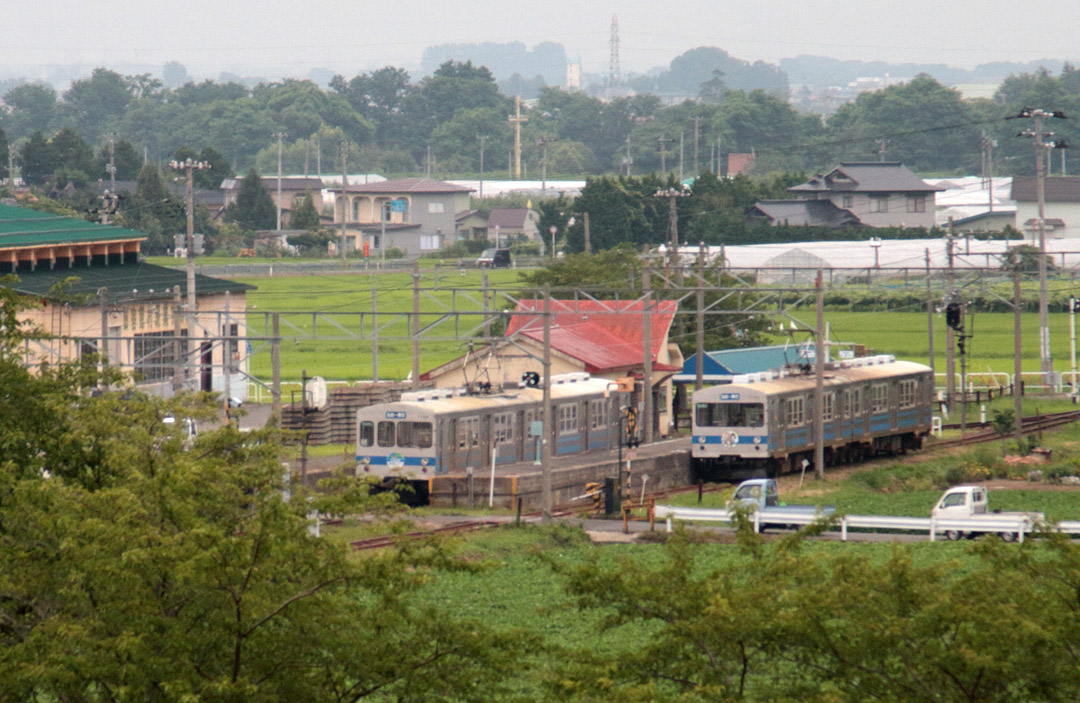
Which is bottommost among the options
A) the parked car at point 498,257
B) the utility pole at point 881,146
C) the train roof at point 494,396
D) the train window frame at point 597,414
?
the train window frame at point 597,414

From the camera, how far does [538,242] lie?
106m

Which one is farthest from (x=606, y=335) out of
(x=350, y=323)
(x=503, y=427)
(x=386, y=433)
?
(x=350, y=323)

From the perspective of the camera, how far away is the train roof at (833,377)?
3369 cm

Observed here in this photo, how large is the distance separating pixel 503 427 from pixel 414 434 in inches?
100

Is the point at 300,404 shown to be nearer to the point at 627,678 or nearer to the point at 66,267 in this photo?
the point at 66,267

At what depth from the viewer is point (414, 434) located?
3070cm

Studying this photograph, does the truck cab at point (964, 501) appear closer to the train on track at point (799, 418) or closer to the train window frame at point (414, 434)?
the train on track at point (799, 418)

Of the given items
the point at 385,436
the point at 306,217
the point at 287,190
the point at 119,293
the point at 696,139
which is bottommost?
the point at 385,436

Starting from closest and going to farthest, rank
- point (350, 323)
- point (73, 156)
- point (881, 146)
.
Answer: point (350, 323)
point (73, 156)
point (881, 146)

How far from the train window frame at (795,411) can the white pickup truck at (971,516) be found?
631 centimetres

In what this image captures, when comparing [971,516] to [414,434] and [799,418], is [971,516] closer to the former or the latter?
[799,418]

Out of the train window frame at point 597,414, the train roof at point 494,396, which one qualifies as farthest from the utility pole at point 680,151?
the train roof at point 494,396

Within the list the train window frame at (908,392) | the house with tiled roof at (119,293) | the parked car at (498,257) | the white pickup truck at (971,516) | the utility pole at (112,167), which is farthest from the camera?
the utility pole at (112,167)

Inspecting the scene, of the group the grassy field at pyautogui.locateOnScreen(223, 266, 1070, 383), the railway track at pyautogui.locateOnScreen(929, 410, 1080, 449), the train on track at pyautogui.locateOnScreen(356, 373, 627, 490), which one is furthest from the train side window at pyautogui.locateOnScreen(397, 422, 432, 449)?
the grassy field at pyautogui.locateOnScreen(223, 266, 1070, 383)
